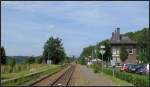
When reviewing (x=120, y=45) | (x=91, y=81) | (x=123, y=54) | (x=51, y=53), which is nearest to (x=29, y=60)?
(x=51, y=53)

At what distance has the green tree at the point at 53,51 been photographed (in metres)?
171

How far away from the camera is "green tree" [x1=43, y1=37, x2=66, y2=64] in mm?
171250

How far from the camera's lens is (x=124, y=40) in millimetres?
126875

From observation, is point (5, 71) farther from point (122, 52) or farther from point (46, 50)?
point (46, 50)

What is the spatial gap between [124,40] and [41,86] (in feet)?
314

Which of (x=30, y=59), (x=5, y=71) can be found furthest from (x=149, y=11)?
(x=30, y=59)

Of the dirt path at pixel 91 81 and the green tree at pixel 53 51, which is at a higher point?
the green tree at pixel 53 51

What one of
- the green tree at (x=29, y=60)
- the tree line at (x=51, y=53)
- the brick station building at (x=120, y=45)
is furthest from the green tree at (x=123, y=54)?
the tree line at (x=51, y=53)

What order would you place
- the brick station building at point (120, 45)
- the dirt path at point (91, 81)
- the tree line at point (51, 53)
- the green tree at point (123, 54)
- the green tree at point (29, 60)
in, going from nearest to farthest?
the dirt path at point (91, 81)
the green tree at point (123, 54)
the brick station building at point (120, 45)
the green tree at point (29, 60)
the tree line at point (51, 53)

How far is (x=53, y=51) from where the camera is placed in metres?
175

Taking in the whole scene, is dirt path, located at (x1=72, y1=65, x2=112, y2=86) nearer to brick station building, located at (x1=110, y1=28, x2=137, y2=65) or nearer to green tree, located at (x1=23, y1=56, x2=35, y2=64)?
brick station building, located at (x1=110, y1=28, x2=137, y2=65)

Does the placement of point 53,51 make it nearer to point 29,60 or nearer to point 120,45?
point 29,60

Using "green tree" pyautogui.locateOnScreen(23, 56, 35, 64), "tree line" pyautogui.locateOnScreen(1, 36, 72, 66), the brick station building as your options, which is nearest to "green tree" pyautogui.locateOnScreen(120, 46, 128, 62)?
the brick station building

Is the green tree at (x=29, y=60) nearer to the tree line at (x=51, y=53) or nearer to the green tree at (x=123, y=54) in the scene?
the tree line at (x=51, y=53)
